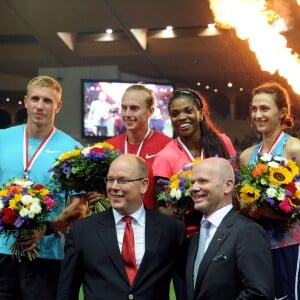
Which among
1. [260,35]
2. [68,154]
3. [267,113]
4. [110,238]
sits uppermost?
[260,35]

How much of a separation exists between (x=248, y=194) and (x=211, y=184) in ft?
1.53

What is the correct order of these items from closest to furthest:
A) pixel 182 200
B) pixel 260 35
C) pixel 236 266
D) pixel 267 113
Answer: pixel 236 266 < pixel 182 200 < pixel 267 113 < pixel 260 35

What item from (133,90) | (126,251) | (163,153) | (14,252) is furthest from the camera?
(133,90)

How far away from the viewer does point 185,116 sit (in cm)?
374

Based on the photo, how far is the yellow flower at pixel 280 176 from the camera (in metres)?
3.07

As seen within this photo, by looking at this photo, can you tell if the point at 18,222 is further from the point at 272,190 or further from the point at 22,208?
the point at 272,190

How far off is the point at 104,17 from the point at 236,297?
10.9m

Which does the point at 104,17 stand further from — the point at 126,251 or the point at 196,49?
the point at 126,251

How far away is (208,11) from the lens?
1223cm

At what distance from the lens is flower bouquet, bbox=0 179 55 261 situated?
317 cm

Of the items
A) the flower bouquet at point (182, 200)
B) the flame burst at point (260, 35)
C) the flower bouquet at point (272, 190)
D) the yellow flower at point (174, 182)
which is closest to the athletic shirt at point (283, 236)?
the flower bouquet at point (272, 190)

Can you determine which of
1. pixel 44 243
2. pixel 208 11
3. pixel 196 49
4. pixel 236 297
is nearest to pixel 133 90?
pixel 44 243

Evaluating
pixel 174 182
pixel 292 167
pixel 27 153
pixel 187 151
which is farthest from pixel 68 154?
pixel 292 167

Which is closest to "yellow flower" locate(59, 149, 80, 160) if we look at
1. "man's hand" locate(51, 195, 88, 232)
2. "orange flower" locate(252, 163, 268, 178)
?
"man's hand" locate(51, 195, 88, 232)
